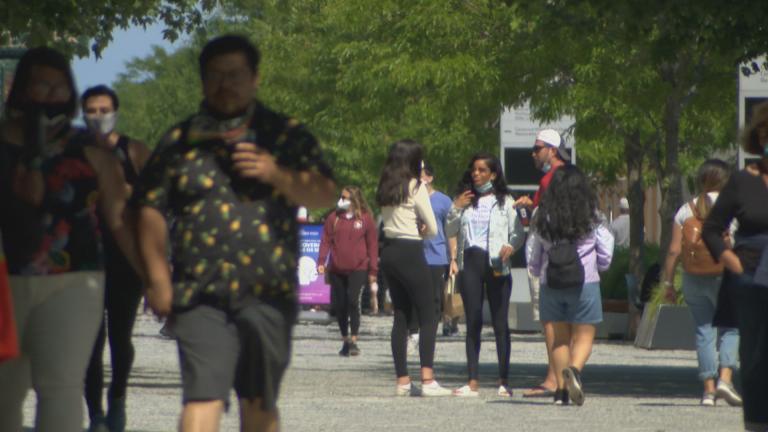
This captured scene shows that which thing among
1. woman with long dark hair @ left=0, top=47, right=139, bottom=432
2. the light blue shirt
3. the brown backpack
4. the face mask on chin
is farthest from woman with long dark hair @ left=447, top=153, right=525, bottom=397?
the face mask on chin

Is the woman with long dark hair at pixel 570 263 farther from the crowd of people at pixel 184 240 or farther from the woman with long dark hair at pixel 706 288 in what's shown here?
the crowd of people at pixel 184 240

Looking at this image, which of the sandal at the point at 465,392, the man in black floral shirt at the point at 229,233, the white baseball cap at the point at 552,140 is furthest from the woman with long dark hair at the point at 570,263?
the man in black floral shirt at the point at 229,233

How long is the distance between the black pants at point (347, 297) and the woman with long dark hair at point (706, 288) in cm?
705

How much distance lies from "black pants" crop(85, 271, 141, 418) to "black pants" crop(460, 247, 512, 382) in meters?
4.71

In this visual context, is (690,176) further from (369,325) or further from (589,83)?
(589,83)

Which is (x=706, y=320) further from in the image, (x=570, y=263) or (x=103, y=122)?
(x=103, y=122)

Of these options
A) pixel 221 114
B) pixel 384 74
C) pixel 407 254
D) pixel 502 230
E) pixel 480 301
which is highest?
pixel 384 74

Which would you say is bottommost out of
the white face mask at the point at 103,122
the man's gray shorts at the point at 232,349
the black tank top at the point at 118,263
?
the man's gray shorts at the point at 232,349

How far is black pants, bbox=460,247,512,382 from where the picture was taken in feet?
46.2

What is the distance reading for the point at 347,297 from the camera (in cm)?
2102

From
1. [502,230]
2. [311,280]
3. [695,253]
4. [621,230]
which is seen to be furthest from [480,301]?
[621,230]

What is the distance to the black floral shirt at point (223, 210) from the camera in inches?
251

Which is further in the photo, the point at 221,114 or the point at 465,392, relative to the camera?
the point at 465,392

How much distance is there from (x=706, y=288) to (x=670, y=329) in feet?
26.1
